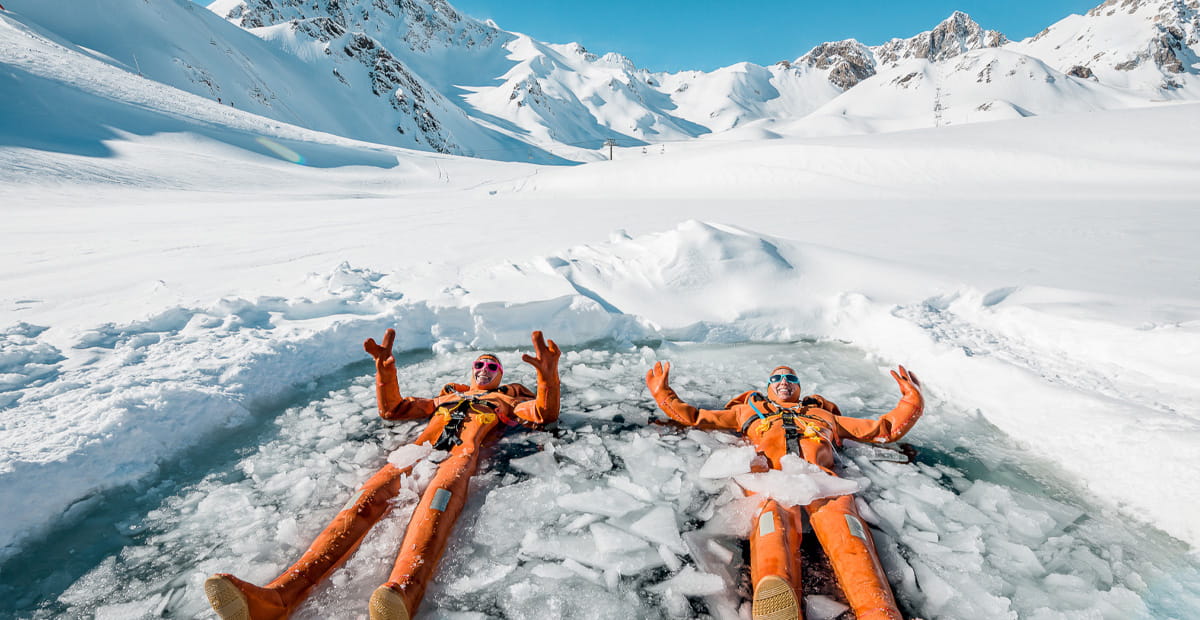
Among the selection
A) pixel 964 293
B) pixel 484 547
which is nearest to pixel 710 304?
pixel 964 293

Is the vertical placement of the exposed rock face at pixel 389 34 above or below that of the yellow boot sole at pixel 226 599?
above

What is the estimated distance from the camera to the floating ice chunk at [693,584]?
8.38 ft

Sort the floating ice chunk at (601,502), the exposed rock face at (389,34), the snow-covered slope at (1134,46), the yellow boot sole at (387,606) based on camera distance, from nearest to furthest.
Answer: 1. the yellow boot sole at (387,606)
2. the floating ice chunk at (601,502)
3. the exposed rock face at (389,34)
4. the snow-covered slope at (1134,46)

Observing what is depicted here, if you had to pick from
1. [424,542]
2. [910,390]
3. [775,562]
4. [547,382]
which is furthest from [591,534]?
[910,390]

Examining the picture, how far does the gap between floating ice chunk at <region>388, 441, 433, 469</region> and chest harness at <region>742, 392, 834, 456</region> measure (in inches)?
95.2

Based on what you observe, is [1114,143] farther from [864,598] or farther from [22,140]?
[22,140]

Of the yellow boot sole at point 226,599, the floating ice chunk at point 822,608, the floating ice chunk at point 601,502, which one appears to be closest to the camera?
the yellow boot sole at point 226,599

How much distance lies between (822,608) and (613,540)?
3.61 ft

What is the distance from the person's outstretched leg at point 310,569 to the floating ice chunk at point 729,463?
2064 millimetres

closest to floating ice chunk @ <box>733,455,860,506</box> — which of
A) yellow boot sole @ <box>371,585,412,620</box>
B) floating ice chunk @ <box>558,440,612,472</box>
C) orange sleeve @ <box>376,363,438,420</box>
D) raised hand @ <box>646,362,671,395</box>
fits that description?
floating ice chunk @ <box>558,440,612,472</box>

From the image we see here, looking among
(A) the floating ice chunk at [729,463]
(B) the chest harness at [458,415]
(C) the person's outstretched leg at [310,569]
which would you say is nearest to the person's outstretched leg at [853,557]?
(A) the floating ice chunk at [729,463]

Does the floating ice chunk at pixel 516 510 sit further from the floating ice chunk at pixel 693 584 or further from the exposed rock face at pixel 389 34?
the exposed rock face at pixel 389 34

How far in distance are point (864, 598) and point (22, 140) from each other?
23.1 meters

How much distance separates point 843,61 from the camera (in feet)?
531
